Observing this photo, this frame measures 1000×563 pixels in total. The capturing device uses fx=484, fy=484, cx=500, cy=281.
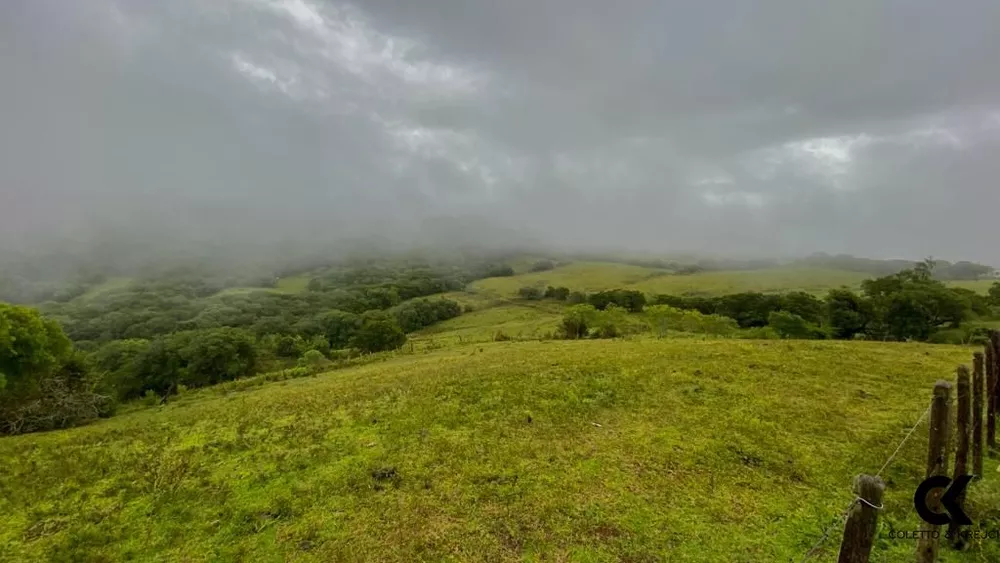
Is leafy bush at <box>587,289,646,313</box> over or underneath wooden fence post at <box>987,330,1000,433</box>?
underneath

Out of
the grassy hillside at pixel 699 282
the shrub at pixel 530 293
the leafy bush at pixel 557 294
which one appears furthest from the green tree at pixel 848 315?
the shrub at pixel 530 293

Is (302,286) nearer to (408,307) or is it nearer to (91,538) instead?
(408,307)

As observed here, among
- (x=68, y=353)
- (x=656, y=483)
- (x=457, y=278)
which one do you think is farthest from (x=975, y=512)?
(x=457, y=278)

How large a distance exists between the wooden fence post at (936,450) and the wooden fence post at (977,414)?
3.71 meters

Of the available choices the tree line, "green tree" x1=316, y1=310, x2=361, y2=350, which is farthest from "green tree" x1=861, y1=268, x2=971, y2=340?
"green tree" x1=316, y1=310, x2=361, y2=350

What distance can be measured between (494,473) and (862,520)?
308 inches

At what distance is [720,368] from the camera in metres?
20.5

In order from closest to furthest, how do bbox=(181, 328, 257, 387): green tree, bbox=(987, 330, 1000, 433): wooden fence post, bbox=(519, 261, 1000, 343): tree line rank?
bbox=(987, 330, 1000, 433): wooden fence post < bbox=(181, 328, 257, 387): green tree < bbox=(519, 261, 1000, 343): tree line

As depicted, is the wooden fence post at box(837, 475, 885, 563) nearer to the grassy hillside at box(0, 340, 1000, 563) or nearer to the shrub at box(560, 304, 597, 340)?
the grassy hillside at box(0, 340, 1000, 563)

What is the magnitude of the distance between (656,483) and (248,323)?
411ft

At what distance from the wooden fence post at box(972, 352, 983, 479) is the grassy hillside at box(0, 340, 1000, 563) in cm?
63

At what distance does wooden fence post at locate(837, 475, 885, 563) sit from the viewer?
A: 488 centimetres

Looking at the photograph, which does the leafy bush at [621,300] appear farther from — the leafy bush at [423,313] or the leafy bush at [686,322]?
the leafy bush at [423,313]

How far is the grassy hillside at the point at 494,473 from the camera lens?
8977 mm
